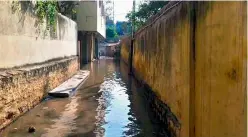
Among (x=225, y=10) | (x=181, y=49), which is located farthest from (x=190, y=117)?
(x=225, y=10)

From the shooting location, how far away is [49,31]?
41.5 feet

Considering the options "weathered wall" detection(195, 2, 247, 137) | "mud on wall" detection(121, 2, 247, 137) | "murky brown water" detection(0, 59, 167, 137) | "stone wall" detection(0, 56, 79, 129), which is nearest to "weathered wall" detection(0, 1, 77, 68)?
"stone wall" detection(0, 56, 79, 129)

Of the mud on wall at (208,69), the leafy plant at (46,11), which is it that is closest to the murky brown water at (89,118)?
the mud on wall at (208,69)

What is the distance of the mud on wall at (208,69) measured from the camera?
3119 mm

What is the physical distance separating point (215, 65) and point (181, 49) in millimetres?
1896

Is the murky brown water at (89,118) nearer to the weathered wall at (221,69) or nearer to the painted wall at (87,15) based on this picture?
the weathered wall at (221,69)

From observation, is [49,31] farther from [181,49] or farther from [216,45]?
[216,45]

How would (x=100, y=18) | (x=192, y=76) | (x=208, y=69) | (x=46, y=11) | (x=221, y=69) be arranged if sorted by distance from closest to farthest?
(x=221, y=69) < (x=208, y=69) < (x=192, y=76) < (x=46, y=11) < (x=100, y=18)

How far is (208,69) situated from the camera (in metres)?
4.12

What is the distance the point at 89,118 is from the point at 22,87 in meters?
1.98

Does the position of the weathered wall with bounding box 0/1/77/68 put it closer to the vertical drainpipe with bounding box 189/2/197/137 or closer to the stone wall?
the stone wall

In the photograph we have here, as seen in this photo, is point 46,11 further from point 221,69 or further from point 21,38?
point 221,69

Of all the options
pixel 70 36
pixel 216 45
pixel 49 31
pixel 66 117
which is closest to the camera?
pixel 216 45

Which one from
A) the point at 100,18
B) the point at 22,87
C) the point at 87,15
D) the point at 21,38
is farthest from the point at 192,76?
the point at 100,18
